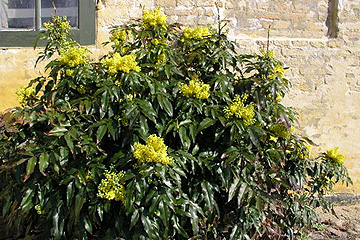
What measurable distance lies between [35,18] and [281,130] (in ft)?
8.53

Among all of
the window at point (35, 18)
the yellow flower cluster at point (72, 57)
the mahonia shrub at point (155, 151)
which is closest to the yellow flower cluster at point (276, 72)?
the mahonia shrub at point (155, 151)

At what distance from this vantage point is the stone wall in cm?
505

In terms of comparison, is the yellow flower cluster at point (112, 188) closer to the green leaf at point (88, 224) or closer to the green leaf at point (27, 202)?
the green leaf at point (88, 224)

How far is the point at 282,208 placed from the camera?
3.58m

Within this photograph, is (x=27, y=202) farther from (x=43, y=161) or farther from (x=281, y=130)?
(x=281, y=130)

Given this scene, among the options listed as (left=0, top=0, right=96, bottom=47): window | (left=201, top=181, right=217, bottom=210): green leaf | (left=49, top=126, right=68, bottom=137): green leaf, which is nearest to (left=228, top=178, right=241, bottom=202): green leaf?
(left=201, top=181, right=217, bottom=210): green leaf

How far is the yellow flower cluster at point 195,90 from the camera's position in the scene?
10.6 feet

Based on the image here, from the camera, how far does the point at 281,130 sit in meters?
3.43

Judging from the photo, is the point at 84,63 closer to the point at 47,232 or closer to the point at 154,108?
the point at 154,108

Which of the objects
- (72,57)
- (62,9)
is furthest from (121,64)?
(62,9)

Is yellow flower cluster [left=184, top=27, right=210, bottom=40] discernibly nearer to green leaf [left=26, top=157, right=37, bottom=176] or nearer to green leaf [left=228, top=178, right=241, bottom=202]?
green leaf [left=228, top=178, right=241, bottom=202]

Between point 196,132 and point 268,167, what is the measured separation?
2.08 ft

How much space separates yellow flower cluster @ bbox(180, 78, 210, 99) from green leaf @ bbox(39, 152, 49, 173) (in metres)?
0.97

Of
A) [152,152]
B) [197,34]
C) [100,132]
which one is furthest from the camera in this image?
[197,34]
